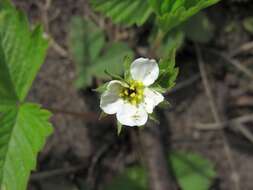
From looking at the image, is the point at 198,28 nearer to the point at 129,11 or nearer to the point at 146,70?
the point at 129,11

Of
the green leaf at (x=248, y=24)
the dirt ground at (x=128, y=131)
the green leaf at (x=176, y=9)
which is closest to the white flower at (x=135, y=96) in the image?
the green leaf at (x=176, y=9)

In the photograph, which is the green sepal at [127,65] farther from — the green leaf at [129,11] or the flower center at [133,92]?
the green leaf at [129,11]

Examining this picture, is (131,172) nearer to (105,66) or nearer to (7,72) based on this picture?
(105,66)

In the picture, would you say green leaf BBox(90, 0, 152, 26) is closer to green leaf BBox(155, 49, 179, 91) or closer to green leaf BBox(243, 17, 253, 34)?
green leaf BBox(155, 49, 179, 91)

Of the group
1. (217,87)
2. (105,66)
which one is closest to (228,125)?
(217,87)

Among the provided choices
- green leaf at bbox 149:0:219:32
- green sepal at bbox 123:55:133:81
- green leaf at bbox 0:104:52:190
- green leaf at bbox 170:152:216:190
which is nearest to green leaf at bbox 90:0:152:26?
green leaf at bbox 149:0:219:32

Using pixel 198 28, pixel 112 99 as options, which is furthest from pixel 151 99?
pixel 198 28

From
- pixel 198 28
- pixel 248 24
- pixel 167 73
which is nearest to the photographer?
pixel 167 73
